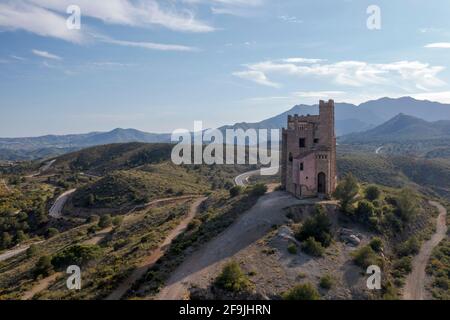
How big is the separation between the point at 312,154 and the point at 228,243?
17.8m

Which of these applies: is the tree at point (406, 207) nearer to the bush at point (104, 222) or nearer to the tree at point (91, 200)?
the bush at point (104, 222)

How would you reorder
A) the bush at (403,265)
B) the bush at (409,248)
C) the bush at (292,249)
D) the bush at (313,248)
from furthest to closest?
the bush at (409,248) → the bush at (403,265) → the bush at (313,248) → the bush at (292,249)

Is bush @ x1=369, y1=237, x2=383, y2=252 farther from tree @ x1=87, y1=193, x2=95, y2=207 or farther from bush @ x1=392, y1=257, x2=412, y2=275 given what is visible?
tree @ x1=87, y1=193, x2=95, y2=207

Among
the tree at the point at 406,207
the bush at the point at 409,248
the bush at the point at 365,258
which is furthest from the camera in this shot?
the tree at the point at 406,207

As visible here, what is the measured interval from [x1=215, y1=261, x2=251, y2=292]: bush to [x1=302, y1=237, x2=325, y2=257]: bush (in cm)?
921

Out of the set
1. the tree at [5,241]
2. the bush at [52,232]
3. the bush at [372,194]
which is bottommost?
the tree at [5,241]

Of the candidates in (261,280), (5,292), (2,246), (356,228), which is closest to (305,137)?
(356,228)

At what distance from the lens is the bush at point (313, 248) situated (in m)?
34.4

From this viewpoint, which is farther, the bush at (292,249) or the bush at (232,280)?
the bush at (292,249)

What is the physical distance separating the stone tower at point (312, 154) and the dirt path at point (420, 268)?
13313mm

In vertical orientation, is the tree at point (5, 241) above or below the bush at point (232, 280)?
below

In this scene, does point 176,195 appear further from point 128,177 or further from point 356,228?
point 356,228

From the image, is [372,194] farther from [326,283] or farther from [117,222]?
[117,222]

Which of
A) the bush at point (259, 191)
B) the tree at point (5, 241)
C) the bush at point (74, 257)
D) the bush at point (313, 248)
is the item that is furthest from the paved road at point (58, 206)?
the bush at point (313, 248)
